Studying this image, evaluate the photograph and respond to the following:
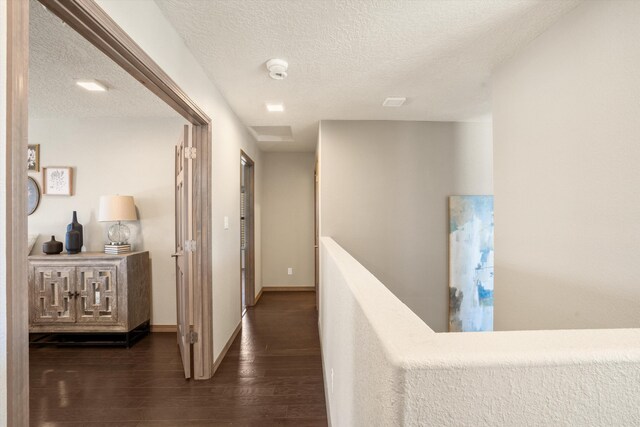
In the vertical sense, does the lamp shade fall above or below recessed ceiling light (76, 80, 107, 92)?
below

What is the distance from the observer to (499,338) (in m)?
Result: 0.57

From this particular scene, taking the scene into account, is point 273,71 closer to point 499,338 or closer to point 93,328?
point 499,338

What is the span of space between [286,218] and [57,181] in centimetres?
296

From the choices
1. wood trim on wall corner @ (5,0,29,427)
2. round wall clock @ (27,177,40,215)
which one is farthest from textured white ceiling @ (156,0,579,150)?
round wall clock @ (27,177,40,215)

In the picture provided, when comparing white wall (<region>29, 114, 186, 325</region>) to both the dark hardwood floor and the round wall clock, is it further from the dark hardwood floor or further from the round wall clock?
the dark hardwood floor

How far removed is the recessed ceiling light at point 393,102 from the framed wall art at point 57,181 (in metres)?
3.47

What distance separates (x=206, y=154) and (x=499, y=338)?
2.20 m

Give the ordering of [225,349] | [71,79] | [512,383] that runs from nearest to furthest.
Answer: [512,383] → [71,79] → [225,349]

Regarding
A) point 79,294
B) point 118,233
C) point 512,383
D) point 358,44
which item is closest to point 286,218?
point 118,233

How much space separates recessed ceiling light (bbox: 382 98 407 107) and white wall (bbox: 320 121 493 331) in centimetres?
45

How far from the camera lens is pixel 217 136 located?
2.52 metres

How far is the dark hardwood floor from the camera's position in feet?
6.07

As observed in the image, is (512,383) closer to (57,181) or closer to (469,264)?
(469,264)

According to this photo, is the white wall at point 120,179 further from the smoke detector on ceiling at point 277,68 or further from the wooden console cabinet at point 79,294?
the smoke detector on ceiling at point 277,68
